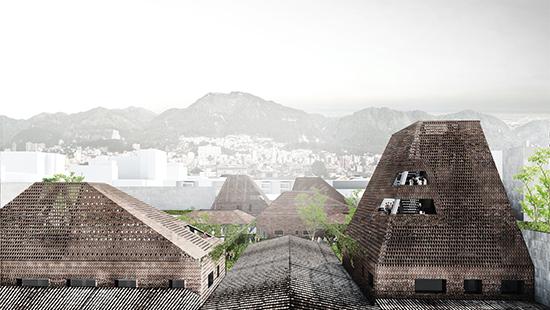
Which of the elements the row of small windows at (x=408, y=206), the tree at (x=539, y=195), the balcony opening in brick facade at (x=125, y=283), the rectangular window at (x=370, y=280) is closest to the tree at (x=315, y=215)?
the row of small windows at (x=408, y=206)

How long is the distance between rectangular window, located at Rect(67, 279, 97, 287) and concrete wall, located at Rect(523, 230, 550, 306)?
84.1 feet

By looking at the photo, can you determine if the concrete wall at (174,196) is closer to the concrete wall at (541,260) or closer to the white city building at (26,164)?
the white city building at (26,164)

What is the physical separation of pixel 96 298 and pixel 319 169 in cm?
14669

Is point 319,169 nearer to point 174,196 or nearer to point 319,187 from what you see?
point 319,187

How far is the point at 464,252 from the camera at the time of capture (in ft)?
105

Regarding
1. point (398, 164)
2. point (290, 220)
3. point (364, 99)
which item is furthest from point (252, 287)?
point (364, 99)

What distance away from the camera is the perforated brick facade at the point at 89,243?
3259cm

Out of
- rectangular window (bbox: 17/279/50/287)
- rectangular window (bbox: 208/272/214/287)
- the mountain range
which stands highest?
the mountain range

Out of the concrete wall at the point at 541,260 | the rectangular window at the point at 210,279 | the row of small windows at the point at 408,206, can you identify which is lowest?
the rectangular window at the point at 210,279

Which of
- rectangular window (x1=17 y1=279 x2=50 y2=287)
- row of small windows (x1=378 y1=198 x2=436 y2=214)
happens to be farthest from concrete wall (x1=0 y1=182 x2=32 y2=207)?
row of small windows (x1=378 y1=198 x2=436 y2=214)

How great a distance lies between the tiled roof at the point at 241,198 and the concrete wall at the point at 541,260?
6485cm

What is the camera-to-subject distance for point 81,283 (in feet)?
109

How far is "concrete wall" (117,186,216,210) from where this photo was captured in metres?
91.8

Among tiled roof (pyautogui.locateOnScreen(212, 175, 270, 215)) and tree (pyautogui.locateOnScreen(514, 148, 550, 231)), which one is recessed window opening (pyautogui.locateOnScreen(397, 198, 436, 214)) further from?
tiled roof (pyautogui.locateOnScreen(212, 175, 270, 215))
